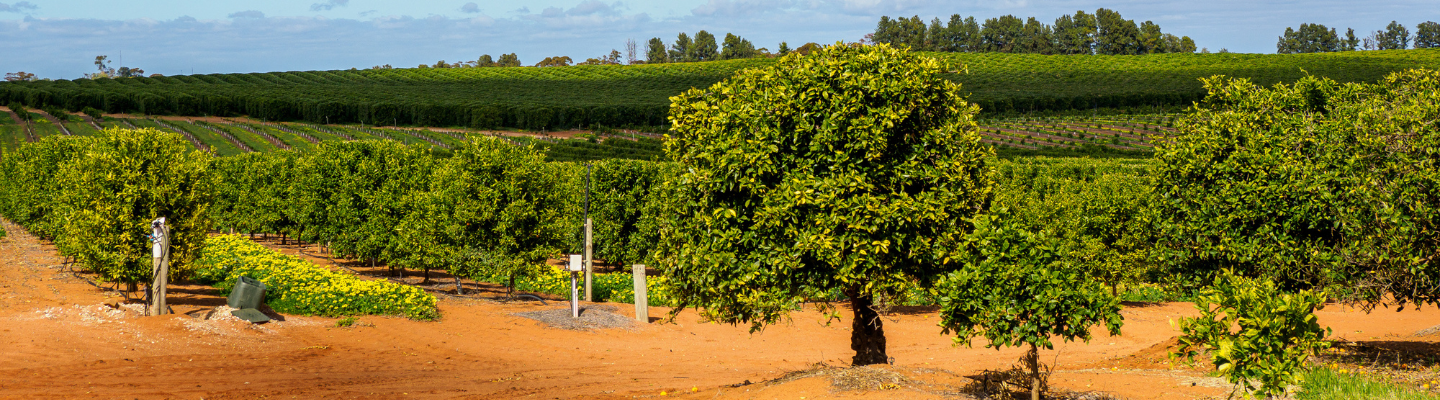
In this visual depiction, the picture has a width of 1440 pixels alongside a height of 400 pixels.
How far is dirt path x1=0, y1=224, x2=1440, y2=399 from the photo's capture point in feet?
41.8

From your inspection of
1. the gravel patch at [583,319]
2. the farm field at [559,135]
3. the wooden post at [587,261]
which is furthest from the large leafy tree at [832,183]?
the farm field at [559,135]

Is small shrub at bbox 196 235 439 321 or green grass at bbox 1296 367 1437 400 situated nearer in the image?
green grass at bbox 1296 367 1437 400

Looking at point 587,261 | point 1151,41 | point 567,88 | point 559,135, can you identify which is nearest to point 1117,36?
point 1151,41

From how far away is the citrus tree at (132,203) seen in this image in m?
20.3

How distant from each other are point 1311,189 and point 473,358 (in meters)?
14.8

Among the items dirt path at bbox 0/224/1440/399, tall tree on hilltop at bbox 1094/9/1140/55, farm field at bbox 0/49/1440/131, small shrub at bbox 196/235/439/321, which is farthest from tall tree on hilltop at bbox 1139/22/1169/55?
small shrub at bbox 196/235/439/321

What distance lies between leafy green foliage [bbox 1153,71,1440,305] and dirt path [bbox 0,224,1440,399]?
1781 millimetres

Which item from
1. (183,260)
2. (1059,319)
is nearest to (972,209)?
(1059,319)

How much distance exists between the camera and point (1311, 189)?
11.8m

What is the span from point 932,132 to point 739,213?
271 centimetres

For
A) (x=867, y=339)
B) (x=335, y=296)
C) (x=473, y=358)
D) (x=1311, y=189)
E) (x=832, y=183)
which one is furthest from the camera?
(x=335, y=296)

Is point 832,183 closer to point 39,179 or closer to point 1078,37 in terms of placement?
point 39,179

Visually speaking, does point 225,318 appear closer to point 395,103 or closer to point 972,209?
point 972,209

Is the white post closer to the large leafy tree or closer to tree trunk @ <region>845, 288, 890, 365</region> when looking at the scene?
tree trunk @ <region>845, 288, 890, 365</region>
